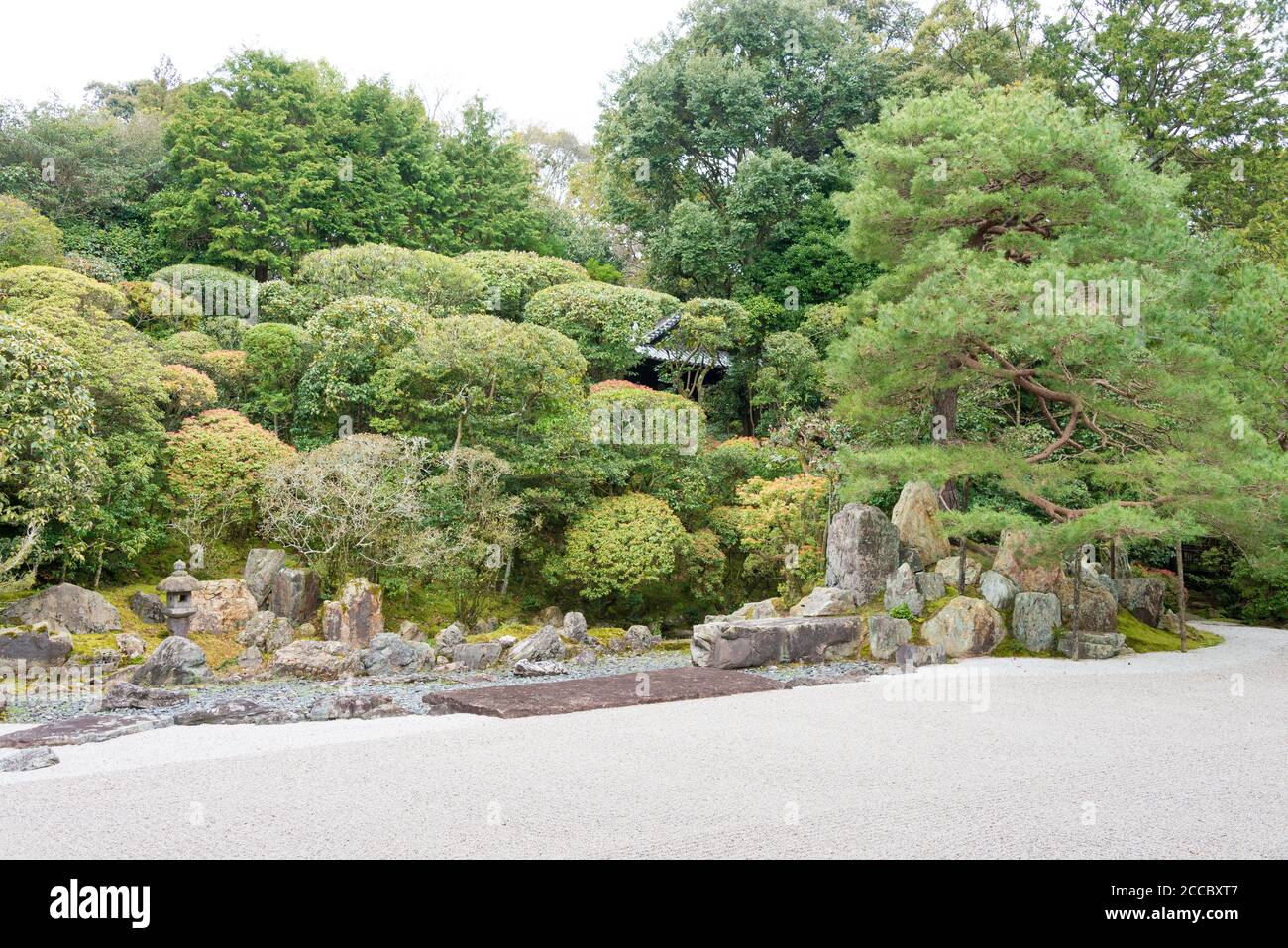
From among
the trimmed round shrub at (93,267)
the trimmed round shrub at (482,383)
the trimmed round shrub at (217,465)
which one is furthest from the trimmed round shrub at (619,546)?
the trimmed round shrub at (93,267)

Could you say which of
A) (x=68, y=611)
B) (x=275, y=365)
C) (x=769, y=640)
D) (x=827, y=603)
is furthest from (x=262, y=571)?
(x=827, y=603)

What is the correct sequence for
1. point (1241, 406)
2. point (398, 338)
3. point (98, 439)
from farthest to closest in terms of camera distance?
1. point (398, 338)
2. point (98, 439)
3. point (1241, 406)

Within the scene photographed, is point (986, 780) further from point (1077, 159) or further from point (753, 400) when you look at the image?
point (753, 400)

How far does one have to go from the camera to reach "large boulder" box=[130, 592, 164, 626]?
11.4 meters

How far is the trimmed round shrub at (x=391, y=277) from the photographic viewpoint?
16.8 metres

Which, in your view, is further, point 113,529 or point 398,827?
point 113,529

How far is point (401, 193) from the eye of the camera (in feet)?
74.5

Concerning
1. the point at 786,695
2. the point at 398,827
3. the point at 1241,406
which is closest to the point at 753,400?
the point at 1241,406

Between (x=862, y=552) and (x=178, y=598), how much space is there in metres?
8.26

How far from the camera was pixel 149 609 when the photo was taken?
37.7ft

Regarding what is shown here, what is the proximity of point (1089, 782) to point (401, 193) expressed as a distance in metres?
21.5

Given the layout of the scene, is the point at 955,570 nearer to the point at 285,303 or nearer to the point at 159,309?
the point at 285,303

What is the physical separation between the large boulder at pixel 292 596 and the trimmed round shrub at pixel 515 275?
29.6 ft

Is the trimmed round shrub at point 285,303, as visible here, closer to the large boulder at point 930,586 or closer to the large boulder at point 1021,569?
the large boulder at point 930,586
